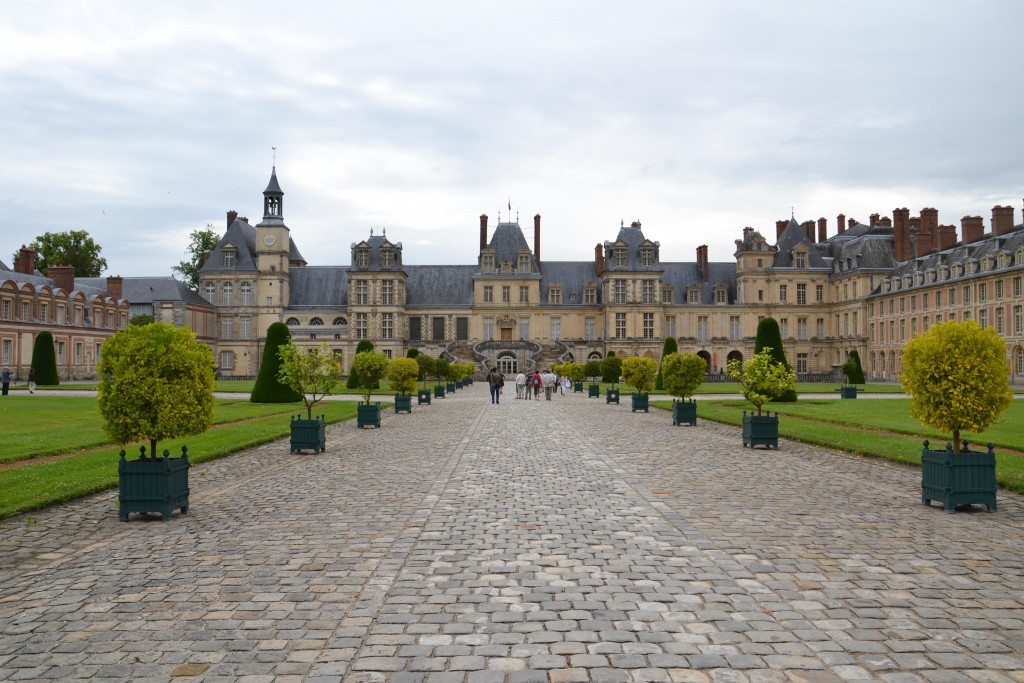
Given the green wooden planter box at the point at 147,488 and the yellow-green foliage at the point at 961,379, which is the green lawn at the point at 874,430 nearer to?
the yellow-green foliage at the point at 961,379

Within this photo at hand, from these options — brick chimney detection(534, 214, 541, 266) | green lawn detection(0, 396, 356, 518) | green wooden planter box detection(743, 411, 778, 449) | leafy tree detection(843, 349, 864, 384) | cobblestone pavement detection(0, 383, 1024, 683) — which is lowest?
cobblestone pavement detection(0, 383, 1024, 683)

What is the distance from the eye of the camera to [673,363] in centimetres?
2309

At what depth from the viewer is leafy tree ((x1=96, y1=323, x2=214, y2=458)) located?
30.9 feet

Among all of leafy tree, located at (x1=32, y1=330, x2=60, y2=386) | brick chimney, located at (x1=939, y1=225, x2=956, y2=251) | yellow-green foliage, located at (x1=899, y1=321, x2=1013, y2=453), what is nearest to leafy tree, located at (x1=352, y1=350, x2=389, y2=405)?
yellow-green foliage, located at (x1=899, y1=321, x2=1013, y2=453)

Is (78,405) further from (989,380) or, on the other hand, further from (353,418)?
(989,380)

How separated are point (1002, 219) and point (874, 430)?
144 feet

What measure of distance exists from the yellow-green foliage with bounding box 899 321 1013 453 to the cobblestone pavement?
116 cm

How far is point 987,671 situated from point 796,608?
1.31m

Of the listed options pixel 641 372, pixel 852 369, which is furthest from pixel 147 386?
pixel 852 369

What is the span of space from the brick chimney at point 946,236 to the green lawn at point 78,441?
50771 mm

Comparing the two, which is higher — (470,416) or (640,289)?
(640,289)

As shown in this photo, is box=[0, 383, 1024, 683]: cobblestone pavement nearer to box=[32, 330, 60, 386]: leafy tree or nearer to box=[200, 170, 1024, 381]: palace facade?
box=[32, 330, 60, 386]: leafy tree

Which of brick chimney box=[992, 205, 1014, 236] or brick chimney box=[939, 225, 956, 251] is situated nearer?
brick chimney box=[992, 205, 1014, 236]

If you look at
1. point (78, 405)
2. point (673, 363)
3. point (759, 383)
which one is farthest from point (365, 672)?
point (78, 405)
